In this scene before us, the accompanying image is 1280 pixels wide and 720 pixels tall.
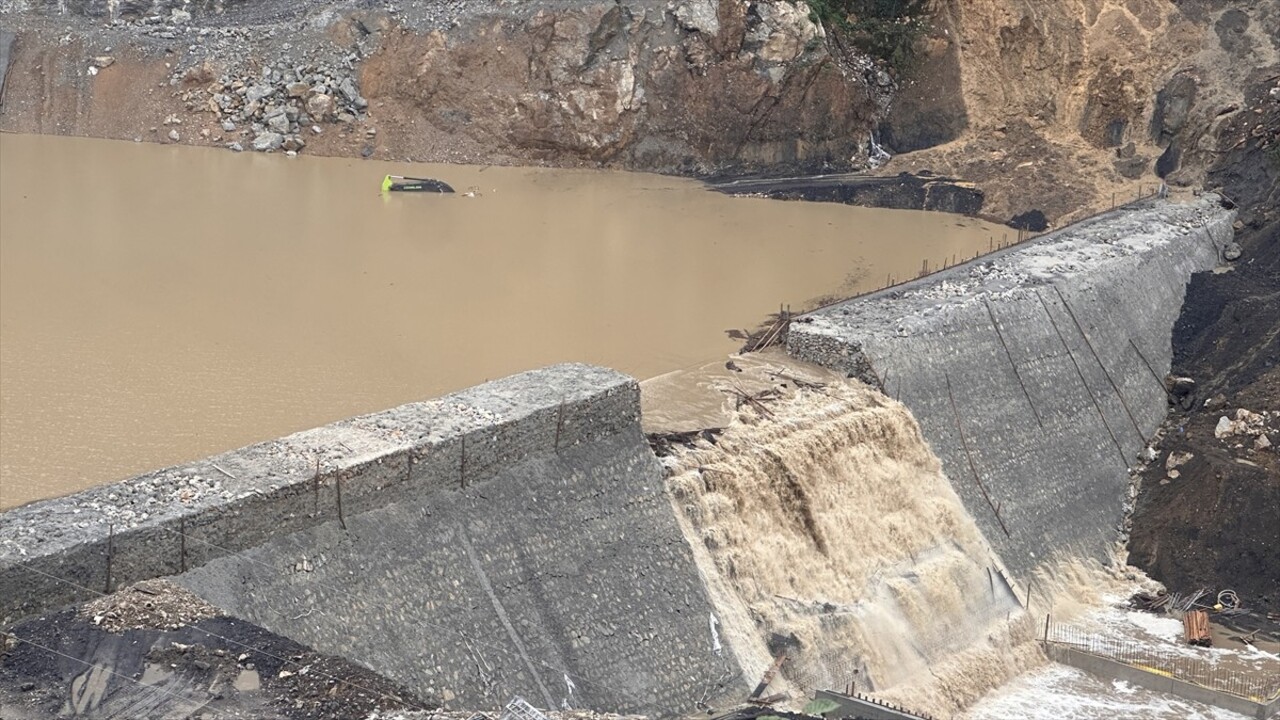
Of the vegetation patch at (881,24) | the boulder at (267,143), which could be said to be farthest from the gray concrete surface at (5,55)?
the vegetation patch at (881,24)

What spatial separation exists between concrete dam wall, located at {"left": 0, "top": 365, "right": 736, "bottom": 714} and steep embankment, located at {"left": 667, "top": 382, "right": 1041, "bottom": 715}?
2.18ft

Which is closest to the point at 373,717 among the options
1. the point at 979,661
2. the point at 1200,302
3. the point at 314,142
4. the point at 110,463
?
the point at 110,463

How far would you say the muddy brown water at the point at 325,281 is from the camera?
72.8 ft

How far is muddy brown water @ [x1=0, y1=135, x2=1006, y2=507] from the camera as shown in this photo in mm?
22203

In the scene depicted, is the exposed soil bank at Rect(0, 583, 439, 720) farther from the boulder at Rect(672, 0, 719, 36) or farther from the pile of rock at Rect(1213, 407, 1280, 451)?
the boulder at Rect(672, 0, 719, 36)

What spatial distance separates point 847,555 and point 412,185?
55.2 feet

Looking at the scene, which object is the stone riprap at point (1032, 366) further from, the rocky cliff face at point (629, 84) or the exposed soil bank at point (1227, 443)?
the rocky cliff face at point (629, 84)

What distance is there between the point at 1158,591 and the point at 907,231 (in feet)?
41.9


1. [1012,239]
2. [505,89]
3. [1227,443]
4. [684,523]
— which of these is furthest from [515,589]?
[505,89]

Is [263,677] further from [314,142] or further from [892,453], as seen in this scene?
[314,142]

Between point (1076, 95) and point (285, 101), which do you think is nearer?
point (285, 101)

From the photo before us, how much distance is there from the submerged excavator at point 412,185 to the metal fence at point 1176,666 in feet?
58.1

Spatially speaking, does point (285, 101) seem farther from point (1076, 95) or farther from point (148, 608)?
point (148, 608)

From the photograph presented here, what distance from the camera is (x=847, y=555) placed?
20609mm
